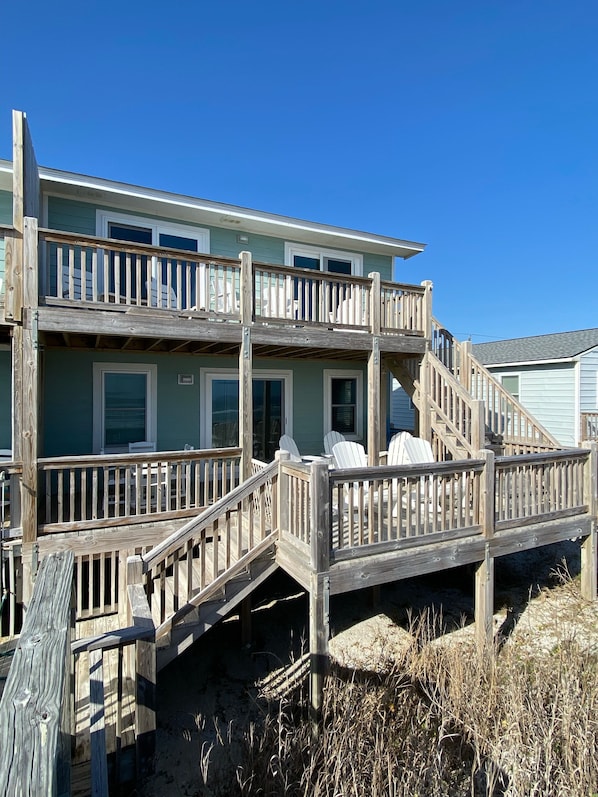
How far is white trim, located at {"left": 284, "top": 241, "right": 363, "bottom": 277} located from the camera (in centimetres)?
994

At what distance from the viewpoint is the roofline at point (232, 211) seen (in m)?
7.49

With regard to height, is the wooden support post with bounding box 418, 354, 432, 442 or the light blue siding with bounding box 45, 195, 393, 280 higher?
the light blue siding with bounding box 45, 195, 393, 280

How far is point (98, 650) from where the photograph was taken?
285 cm

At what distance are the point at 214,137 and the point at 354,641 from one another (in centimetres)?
1520

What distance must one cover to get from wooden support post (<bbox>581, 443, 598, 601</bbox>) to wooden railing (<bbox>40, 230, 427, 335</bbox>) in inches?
144

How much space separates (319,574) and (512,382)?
48.7 ft

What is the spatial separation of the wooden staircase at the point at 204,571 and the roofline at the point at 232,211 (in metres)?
5.97

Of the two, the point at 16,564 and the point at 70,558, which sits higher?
the point at 70,558

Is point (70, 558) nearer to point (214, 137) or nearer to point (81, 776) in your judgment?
point (81, 776)

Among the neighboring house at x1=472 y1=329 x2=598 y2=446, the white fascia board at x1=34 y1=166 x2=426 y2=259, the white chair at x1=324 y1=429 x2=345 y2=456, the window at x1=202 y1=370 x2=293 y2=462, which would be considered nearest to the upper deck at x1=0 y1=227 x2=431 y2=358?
the window at x1=202 y1=370 x2=293 y2=462

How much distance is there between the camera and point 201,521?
15.2 ft

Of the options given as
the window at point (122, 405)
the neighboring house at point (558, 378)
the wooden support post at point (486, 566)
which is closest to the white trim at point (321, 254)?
the window at point (122, 405)

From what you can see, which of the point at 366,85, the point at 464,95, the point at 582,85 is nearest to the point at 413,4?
the point at 366,85

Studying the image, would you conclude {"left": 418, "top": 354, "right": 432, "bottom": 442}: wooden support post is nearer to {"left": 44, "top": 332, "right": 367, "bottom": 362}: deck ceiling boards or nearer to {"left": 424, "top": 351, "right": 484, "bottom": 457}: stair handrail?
{"left": 424, "top": 351, "right": 484, "bottom": 457}: stair handrail
